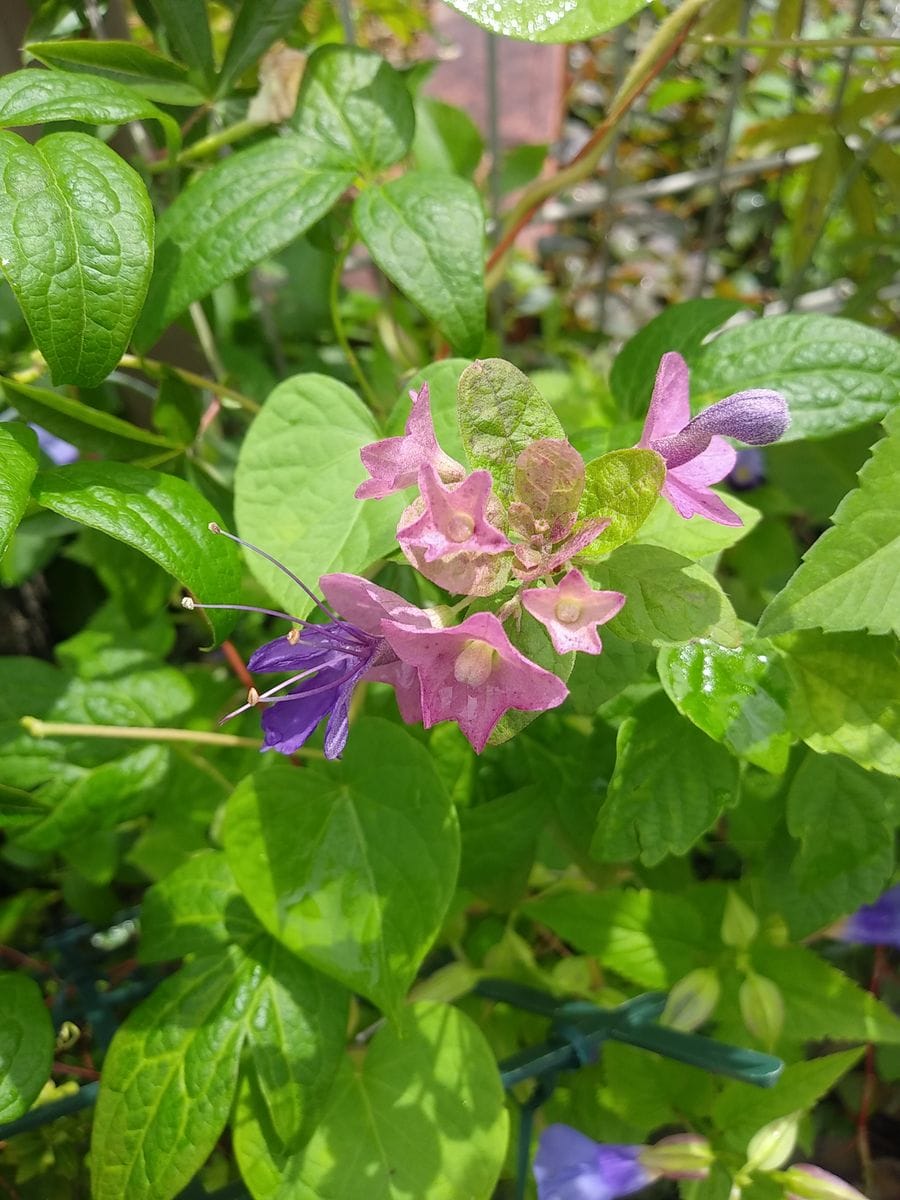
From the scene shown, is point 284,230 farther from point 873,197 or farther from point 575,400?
point 873,197

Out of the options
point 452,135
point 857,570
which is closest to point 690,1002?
point 857,570

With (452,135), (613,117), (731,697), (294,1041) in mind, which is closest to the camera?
(731,697)

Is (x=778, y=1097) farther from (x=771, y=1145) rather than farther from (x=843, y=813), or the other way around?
(x=843, y=813)

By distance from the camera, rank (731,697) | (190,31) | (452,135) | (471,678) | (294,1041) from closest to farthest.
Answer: (471,678)
(731,697)
(294,1041)
(190,31)
(452,135)

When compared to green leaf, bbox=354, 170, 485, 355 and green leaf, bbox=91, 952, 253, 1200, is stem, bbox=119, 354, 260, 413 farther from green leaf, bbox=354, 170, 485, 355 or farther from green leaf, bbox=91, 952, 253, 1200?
green leaf, bbox=91, 952, 253, 1200

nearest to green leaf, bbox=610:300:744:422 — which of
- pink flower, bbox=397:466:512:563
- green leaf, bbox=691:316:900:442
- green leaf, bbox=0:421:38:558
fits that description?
green leaf, bbox=691:316:900:442

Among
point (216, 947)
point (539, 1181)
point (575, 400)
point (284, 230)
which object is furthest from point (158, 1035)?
point (575, 400)

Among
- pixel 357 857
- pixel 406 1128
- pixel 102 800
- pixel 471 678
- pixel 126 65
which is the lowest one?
pixel 406 1128
